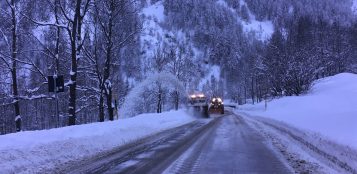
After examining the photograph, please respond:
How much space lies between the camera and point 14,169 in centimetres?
1140

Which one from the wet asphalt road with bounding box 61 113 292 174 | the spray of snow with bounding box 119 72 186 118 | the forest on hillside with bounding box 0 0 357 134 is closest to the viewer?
the wet asphalt road with bounding box 61 113 292 174

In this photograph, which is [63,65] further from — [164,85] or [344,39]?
[344,39]

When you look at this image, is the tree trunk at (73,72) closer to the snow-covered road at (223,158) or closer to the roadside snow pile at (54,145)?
the roadside snow pile at (54,145)

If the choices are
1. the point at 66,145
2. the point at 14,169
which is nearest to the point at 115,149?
the point at 66,145

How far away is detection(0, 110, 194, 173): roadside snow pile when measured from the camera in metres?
12.2

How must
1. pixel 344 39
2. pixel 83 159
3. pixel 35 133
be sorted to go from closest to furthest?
1. pixel 83 159
2. pixel 35 133
3. pixel 344 39

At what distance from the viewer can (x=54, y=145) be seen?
15.1 m

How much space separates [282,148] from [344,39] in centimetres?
8540

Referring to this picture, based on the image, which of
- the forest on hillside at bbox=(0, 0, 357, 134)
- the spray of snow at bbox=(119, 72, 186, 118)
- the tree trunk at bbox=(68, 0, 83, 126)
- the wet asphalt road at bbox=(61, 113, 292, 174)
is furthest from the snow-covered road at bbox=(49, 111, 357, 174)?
the spray of snow at bbox=(119, 72, 186, 118)

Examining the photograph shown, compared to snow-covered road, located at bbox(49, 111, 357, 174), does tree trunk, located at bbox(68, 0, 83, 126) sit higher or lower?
higher

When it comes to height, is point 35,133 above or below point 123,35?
below

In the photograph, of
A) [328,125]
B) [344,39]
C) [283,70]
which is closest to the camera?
[328,125]

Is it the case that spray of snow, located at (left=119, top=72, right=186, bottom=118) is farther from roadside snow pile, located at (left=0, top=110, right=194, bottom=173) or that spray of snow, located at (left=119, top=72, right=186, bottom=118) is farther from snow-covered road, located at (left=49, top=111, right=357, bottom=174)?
snow-covered road, located at (left=49, top=111, right=357, bottom=174)

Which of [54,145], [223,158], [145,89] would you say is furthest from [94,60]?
[145,89]
